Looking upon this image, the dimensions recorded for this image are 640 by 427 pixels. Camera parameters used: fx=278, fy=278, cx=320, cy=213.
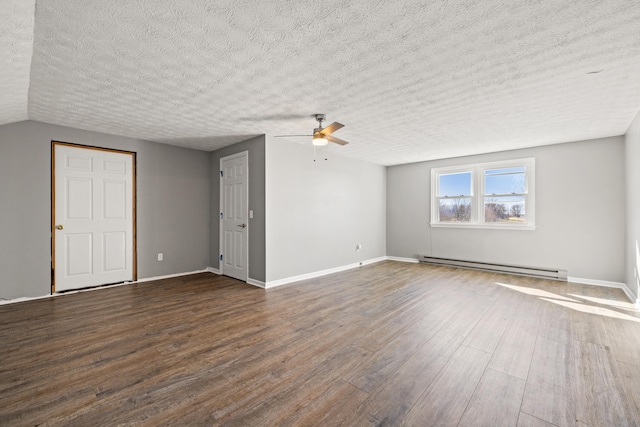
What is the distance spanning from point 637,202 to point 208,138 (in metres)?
6.28

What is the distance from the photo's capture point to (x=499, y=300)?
152 inches

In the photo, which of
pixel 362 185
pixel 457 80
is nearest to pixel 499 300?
pixel 457 80

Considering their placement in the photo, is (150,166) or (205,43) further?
(150,166)

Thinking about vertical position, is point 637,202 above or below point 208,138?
below

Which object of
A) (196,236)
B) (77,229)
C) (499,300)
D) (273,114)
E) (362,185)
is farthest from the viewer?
(362,185)

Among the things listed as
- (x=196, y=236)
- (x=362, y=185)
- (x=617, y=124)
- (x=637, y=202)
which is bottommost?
(x=196, y=236)

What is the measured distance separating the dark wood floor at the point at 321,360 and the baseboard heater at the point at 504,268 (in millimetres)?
1132

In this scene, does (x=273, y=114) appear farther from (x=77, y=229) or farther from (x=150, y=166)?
(x=77, y=229)

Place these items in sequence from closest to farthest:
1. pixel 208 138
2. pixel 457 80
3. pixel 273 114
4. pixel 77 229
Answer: pixel 457 80
pixel 273 114
pixel 77 229
pixel 208 138

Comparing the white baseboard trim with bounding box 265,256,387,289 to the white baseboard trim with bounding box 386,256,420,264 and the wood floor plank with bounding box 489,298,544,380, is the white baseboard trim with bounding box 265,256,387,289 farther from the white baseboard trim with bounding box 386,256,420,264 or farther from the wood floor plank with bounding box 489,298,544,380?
the wood floor plank with bounding box 489,298,544,380

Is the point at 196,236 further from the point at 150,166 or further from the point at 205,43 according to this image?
the point at 205,43

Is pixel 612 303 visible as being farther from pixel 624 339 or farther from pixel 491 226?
pixel 491 226

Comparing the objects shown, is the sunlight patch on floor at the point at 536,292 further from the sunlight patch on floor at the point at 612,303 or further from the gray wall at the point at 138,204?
the gray wall at the point at 138,204

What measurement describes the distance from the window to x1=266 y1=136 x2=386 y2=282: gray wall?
1526mm
